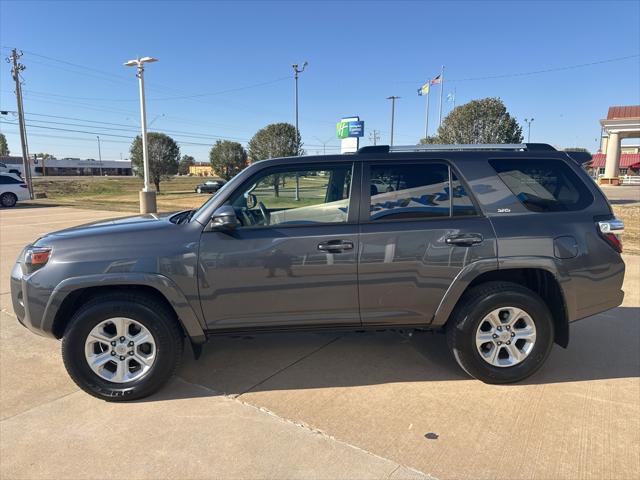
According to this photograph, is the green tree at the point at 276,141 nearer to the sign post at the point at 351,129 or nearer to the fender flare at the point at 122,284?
the sign post at the point at 351,129

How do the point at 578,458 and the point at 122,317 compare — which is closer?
the point at 578,458

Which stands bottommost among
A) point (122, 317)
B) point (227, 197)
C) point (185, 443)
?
point (185, 443)

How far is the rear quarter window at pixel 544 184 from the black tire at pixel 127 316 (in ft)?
9.08

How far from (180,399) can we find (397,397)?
1.56 meters

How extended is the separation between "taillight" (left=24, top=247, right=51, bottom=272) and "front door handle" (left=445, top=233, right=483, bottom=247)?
113 inches

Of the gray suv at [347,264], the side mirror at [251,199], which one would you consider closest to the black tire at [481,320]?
the gray suv at [347,264]

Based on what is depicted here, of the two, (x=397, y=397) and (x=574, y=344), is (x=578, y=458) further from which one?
(x=574, y=344)

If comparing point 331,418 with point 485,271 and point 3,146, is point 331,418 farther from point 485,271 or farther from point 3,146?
point 3,146

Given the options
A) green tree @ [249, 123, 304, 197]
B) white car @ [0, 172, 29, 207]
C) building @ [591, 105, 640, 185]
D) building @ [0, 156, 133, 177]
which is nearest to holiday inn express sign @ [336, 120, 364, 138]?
green tree @ [249, 123, 304, 197]

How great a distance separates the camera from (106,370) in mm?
3270

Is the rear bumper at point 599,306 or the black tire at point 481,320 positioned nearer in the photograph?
the black tire at point 481,320

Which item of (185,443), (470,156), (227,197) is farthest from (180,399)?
(470,156)

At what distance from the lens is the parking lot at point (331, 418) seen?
8.27 feet

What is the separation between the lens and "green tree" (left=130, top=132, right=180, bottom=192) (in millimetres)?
41719
